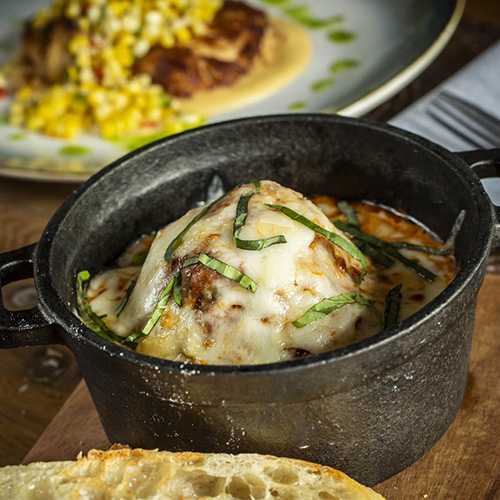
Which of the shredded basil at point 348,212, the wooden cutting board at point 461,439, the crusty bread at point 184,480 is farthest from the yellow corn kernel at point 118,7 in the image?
the crusty bread at point 184,480

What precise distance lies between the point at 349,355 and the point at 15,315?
27.1 inches

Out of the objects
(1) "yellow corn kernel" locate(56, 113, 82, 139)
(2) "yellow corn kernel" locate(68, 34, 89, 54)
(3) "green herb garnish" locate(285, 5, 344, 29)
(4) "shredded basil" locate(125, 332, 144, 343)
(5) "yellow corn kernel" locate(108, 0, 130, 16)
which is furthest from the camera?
(3) "green herb garnish" locate(285, 5, 344, 29)

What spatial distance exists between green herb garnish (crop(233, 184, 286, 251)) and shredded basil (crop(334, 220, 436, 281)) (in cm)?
33

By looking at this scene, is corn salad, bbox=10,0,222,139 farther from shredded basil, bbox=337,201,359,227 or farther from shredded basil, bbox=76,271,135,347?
shredded basil, bbox=76,271,135,347

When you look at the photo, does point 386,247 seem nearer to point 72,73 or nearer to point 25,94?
point 72,73

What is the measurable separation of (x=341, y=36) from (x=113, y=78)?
125 centimetres

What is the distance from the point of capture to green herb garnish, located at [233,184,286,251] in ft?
5.20

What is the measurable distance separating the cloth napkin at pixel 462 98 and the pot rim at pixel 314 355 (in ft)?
3.25

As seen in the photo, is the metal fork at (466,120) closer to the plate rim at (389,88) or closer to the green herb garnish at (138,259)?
the plate rim at (389,88)

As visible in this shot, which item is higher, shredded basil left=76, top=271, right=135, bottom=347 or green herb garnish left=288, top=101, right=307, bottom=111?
shredded basil left=76, top=271, right=135, bottom=347

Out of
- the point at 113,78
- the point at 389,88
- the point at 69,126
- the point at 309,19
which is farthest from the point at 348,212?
the point at 309,19

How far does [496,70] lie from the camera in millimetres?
3037

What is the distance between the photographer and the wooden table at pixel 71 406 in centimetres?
170

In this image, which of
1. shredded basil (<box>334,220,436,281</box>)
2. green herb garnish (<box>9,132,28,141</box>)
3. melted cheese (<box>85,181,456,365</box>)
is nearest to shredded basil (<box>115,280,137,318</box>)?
melted cheese (<box>85,181,456,365</box>)
